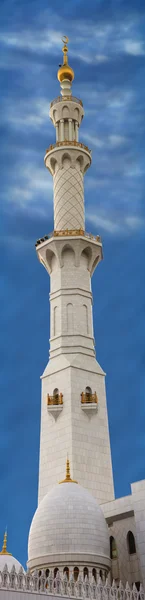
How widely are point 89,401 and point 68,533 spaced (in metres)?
12.3

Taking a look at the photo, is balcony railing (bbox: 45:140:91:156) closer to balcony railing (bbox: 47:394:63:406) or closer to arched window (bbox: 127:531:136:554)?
balcony railing (bbox: 47:394:63:406)

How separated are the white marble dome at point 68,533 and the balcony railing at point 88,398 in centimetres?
943

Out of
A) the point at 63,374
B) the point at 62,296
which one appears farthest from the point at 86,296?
the point at 63,374

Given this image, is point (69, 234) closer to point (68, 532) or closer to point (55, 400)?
point (55, 400)

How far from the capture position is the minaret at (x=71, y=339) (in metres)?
41.0

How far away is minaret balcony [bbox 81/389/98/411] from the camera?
4212 cm

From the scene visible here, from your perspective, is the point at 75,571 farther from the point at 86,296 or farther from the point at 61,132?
the point at 61,132

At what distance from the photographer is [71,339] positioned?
44.3 m

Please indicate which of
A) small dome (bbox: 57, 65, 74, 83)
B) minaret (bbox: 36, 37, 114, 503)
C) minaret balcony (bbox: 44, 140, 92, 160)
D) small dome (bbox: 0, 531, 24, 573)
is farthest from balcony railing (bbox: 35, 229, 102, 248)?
small dome (bbox: 0, 531, 24, 573)

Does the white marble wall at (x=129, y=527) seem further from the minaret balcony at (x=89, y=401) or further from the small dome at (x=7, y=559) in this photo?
the minaret balcony at (x=89, y=401)

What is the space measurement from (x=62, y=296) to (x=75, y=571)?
19438 millimetres

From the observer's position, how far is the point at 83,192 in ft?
167

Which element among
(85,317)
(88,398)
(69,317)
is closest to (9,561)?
(88,398)

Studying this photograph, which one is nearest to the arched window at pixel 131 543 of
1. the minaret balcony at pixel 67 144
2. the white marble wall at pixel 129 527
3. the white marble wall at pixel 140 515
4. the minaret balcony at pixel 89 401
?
the white marble wall at pixel 129 527
